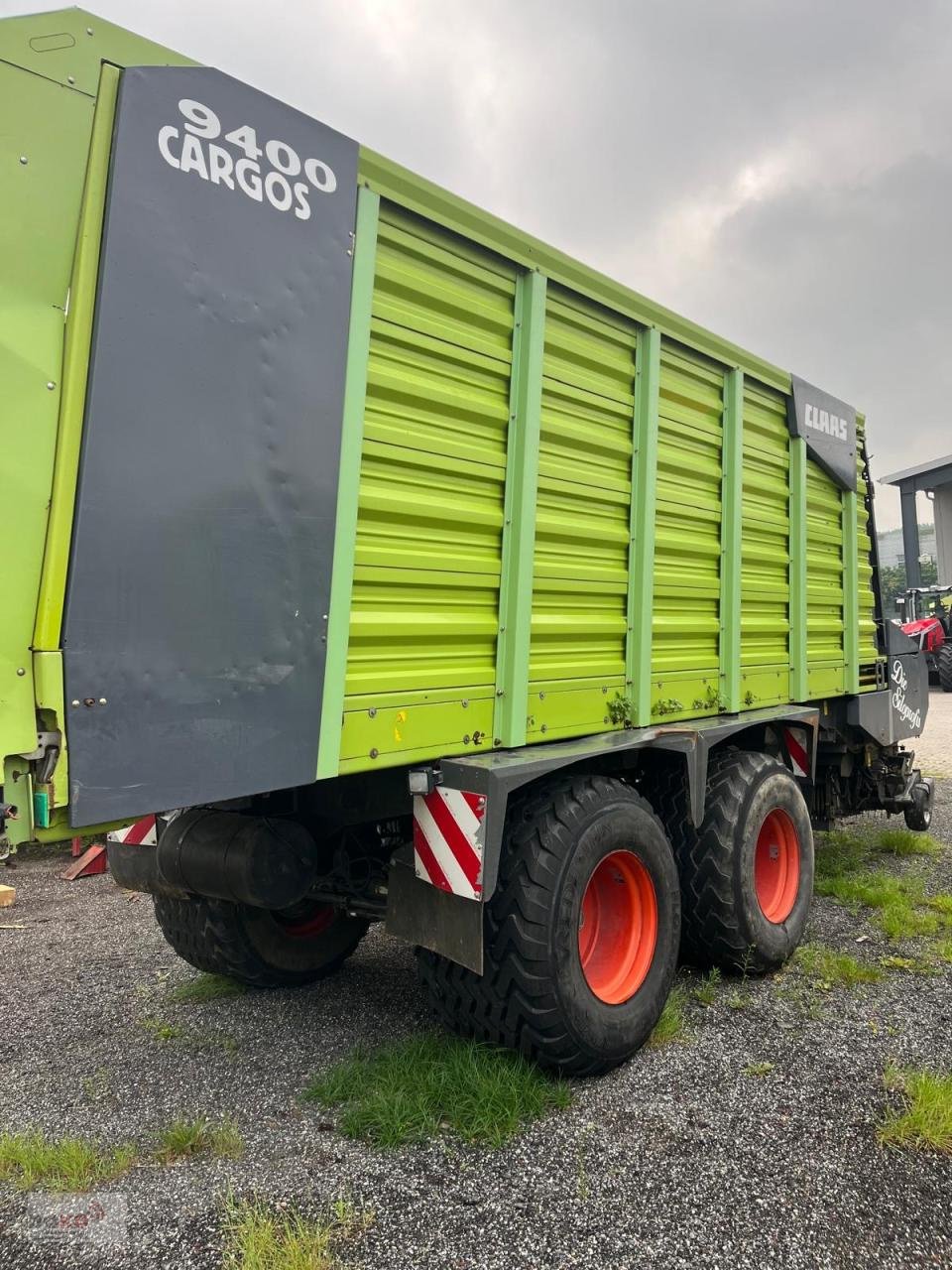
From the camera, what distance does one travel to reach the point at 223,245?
223cm

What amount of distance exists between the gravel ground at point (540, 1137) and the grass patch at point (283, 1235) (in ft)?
0.16

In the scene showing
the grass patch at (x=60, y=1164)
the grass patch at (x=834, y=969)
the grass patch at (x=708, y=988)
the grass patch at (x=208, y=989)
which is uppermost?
the grass patch at (x=834, y=969)

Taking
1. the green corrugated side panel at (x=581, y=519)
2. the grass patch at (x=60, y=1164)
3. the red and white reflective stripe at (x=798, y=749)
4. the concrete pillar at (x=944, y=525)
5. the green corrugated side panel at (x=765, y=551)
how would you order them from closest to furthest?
the grass patch at (x=60, y=1164)
the green corrugated side panel at (x=581, y=519)
the green corrugated side panel at (x=765, y=551)
the red and white reflective stripe at (x=798, y=749)
the concrete pillar at (x=944, y=525)

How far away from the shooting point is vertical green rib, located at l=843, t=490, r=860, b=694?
5.50m

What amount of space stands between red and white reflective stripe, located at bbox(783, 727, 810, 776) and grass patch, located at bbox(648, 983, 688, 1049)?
5.59 feet

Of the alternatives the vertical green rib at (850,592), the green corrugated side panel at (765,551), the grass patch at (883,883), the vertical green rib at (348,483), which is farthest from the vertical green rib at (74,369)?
the vertical green rib at (850,592)

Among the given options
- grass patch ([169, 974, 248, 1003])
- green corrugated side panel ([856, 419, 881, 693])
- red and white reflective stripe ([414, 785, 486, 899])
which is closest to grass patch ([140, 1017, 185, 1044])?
grass patch ([169, 974, 248, 1003])

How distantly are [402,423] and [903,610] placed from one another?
66.9 feet

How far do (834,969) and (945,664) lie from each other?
16.6 meters

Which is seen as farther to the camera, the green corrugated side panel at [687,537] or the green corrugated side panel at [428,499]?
the green corrugated side panel at [687,537]

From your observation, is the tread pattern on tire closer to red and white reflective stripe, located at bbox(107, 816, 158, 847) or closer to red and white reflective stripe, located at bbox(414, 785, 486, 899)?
red and white reflective stripe, located at bbox(414, 785, 486, 899)

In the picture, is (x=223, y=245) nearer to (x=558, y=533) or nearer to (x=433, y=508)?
(x=433, y=508)

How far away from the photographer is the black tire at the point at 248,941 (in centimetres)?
366

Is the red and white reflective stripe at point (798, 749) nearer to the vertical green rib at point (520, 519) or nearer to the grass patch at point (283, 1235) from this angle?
the vertical green rib at point (520, 519)
